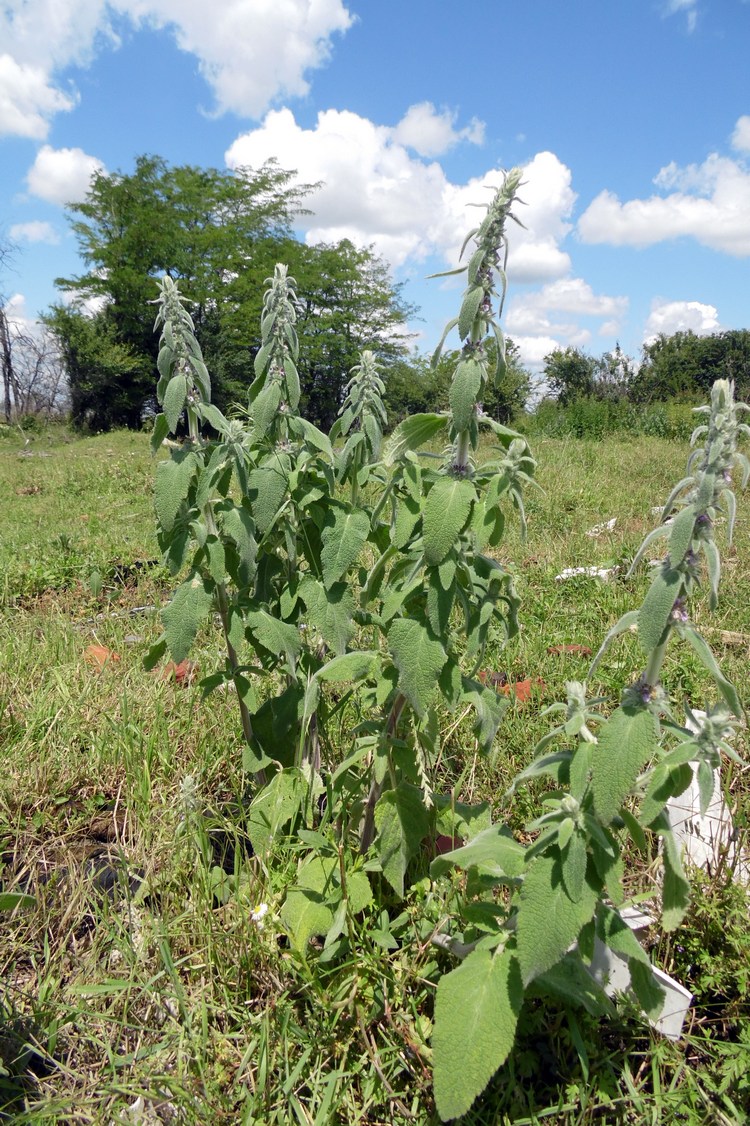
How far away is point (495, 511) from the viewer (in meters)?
1.39

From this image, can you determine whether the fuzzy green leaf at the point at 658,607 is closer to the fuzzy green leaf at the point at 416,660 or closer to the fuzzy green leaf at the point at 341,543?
the fuzzy green leaf at the point at 416,660

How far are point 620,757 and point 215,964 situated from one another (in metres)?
1.18

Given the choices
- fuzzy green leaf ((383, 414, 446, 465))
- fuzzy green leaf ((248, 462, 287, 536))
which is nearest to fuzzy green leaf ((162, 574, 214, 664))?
fuzzy green leaf ((248, 462, 287, 536))

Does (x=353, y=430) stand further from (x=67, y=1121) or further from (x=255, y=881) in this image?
(x=67, y=1121)

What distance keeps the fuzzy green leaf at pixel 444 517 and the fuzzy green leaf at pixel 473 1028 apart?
2.50 ft

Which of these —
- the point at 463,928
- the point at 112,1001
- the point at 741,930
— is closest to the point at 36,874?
the point at 112,1001

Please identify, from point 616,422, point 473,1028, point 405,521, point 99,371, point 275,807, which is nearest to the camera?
point 473,1028

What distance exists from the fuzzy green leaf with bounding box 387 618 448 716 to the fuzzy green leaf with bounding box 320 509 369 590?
1.07 ft

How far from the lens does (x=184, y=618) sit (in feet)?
5.52

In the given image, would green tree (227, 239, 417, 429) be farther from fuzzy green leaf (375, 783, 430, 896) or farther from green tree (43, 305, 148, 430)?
fuzzy green leaf (375, 783, 430, 896)

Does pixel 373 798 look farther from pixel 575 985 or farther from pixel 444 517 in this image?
pixel 444 517

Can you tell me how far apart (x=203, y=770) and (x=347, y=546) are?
112cm

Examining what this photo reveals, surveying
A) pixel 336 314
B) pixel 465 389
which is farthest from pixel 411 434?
pixel 336 314

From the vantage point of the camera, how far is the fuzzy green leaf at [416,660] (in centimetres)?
139
